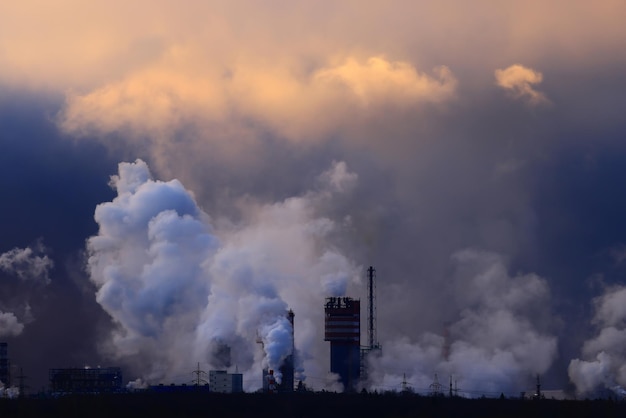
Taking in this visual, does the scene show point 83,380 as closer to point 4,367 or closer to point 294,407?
point 4,367

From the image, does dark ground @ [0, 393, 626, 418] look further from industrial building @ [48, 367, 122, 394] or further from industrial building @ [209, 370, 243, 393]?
industrial building @ [48, 367, 122, 394]

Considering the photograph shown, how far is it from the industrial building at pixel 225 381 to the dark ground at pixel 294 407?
42.5m

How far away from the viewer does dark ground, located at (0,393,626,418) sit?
107m

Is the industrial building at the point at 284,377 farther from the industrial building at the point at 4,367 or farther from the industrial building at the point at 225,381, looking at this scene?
the industrial building at the point at 4,367

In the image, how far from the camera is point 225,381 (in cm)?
17888

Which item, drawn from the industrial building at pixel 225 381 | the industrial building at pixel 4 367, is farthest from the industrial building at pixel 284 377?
the industrial building at pixel 4 367

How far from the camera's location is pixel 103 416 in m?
99.4

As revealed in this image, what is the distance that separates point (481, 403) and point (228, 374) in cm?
6075

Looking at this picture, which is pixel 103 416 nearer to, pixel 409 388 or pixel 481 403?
pixel 481 403

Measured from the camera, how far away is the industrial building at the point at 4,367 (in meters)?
195

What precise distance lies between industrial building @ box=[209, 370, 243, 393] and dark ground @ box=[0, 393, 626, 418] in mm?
42451

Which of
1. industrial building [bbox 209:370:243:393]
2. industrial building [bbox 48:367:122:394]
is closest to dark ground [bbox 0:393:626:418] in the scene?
industrial building [bbox 209:370:243:393]

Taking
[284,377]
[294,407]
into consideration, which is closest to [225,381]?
[284,377]

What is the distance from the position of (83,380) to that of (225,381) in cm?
2716
